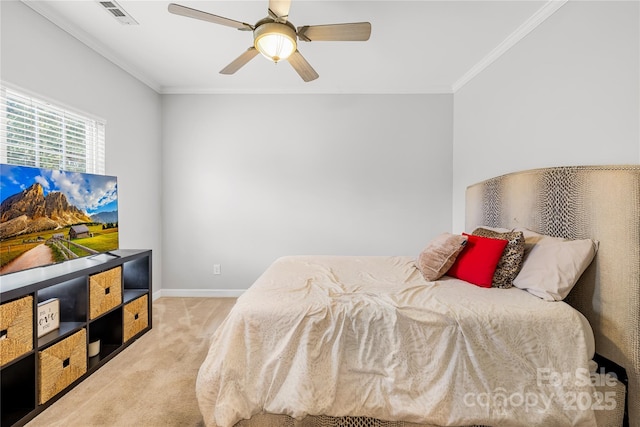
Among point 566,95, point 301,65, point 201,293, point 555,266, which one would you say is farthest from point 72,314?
point 566,95

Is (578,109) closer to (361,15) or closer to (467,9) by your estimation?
(467,9)

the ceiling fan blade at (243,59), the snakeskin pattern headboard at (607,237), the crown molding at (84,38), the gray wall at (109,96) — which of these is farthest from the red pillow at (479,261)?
the crown molding at (84,38)

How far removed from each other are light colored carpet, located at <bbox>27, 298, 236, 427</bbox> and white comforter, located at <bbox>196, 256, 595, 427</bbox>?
55 centimetres

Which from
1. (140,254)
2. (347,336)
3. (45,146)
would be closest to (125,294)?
(140,254)

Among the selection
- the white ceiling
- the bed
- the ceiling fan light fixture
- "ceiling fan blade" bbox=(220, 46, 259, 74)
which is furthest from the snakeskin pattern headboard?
"ceiling fan blade" bbox=(220, 46, 259, 74)

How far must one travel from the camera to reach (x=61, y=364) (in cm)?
183

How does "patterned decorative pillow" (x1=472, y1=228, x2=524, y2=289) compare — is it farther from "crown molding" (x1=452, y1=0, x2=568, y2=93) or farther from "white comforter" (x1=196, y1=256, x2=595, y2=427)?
"crown molding" (x1=452, y1=0, x2=568, y2=93)

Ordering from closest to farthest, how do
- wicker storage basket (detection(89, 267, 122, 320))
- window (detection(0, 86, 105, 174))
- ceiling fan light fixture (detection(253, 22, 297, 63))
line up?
1. ceiling fan light fixture (detection(253, 22, 297, 63))
2. window (detection(0, 86, 105, 174))
3. wicker storage basket (detection(89, 267, 122, 320))

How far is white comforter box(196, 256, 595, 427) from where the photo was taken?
1377mm

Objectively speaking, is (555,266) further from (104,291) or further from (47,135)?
(47,135)

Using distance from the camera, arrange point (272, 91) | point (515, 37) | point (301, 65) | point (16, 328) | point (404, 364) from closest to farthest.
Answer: point (404, 364)
point (16, 328)
point (301, 65)
point (515, 37)
point (272, 91)

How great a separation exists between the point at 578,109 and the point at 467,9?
110 centimetres

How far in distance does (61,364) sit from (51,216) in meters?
0.99

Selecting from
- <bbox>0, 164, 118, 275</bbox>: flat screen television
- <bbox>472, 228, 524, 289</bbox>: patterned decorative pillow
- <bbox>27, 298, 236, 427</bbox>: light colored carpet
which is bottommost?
<bbox>27, 298, 236, 427</bbox>: light colored carpet
